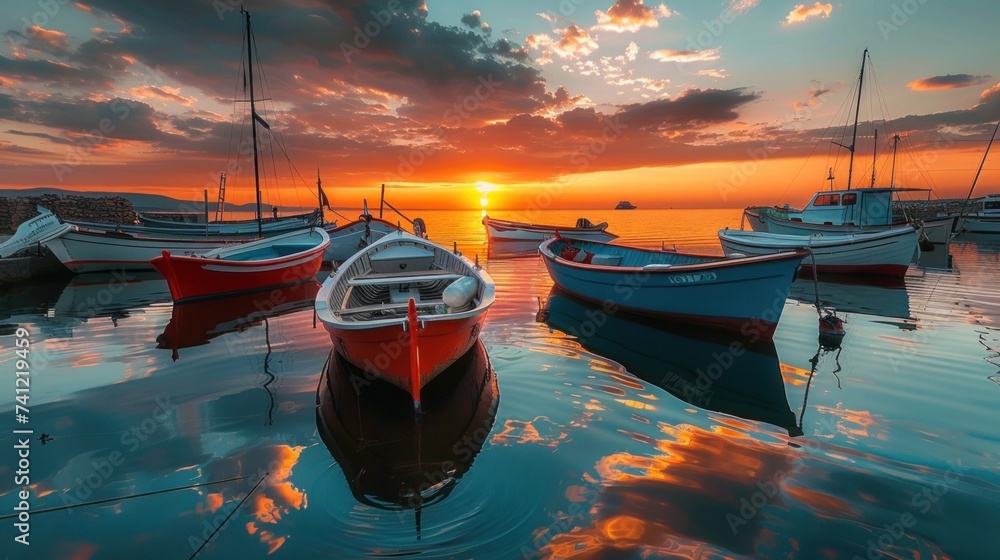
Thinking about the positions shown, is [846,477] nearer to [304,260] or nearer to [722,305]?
[722,305]

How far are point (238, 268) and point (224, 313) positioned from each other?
A: 2.18 meters

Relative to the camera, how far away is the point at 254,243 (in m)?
18.1

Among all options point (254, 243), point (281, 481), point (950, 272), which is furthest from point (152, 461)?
point (950, 272)

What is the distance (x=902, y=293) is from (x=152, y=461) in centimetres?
2208

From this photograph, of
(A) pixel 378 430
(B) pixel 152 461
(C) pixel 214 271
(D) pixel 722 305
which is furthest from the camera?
(C) pixel 214 271

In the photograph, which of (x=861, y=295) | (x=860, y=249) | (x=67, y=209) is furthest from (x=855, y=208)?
(x=67, y=209)

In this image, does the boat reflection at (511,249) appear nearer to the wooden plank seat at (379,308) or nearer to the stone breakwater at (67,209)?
the wooden plank seat at (379,308)

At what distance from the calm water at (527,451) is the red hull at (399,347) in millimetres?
697

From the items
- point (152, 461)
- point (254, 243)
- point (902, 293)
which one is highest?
point (254, 243)

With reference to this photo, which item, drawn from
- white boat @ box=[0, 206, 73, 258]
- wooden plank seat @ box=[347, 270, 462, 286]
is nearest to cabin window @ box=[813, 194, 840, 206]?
wooden plank seat @ box=[347, 270, 462, 286]

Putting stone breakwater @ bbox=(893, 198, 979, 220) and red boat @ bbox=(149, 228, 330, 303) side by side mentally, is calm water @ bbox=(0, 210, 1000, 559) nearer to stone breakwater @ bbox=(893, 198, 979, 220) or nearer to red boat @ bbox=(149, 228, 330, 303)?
red boat @ bbox=(149, 228, 330, 303)

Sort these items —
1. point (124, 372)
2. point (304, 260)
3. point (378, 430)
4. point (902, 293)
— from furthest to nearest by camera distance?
point (304, 260), point (902, 293), point (124, 372), point (378, 430)

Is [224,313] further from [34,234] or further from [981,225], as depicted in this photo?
[981,225]

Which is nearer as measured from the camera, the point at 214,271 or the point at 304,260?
the point at 214,271
